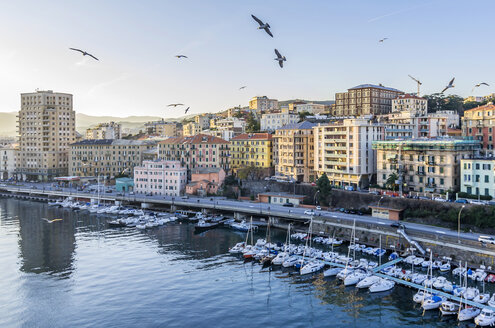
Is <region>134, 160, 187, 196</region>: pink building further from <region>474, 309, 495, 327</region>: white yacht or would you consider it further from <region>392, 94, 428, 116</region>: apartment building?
<region>474, 309, 495, 327</region>: white yacht

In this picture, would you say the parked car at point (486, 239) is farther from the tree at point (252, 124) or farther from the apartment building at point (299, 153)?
the tree at point (252, 124)

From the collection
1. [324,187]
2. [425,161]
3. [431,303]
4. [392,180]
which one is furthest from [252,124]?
[431,303]

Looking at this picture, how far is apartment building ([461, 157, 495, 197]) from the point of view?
58.3 meters

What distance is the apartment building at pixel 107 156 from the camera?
11738 centimetres

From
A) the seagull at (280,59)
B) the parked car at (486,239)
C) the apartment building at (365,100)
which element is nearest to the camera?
the seagull at (280,59)

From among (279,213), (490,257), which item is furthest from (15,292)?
(490,257)

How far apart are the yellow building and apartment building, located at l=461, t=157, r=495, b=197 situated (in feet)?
144

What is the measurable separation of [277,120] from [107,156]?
162 feet

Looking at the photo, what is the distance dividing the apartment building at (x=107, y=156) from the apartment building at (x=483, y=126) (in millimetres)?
79316

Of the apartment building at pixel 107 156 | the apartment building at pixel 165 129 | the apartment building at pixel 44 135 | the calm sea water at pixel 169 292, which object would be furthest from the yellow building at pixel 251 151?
the apartment building at pixel 165 129

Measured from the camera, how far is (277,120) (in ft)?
403

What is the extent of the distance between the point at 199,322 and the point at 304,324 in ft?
27.3

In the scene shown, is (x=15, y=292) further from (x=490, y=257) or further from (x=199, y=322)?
(x=490, y=257)

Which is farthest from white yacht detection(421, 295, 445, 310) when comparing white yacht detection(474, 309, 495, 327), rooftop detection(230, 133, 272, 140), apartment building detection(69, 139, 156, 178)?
apartment building detection(69, 139, 156, 178)
